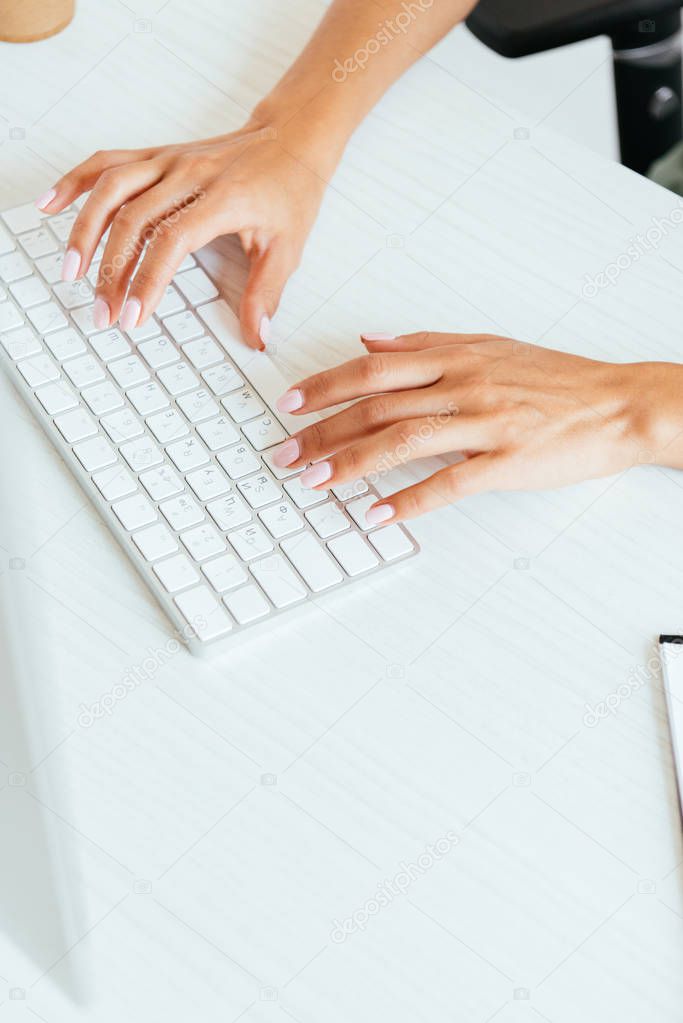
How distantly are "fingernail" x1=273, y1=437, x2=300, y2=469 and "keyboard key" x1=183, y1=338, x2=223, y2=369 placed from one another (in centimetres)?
9

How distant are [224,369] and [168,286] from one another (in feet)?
0.31

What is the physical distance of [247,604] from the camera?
67cm

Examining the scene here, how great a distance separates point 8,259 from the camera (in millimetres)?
828

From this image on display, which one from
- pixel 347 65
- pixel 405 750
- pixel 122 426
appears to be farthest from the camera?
pixel 347 65

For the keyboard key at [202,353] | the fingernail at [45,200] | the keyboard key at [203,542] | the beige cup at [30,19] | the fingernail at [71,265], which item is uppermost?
the beige cup at [30,19]

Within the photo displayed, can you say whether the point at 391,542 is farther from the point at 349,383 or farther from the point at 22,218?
the point at 22,218

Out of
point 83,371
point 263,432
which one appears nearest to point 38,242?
point 83,371

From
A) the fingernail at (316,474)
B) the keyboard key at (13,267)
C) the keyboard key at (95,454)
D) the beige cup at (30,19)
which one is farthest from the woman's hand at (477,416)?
the beige cup at (30,19)

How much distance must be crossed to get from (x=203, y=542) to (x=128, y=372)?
0.15 m

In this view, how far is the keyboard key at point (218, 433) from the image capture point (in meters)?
0.74

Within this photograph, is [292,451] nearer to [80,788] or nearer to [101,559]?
[101,559]

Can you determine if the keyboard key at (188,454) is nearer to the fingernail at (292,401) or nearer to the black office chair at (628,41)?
the fingernail at (292,401)

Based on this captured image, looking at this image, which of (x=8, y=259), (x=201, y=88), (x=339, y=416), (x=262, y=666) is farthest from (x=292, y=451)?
(x=201, y=88)

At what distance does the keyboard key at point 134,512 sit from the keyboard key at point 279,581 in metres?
0.07
